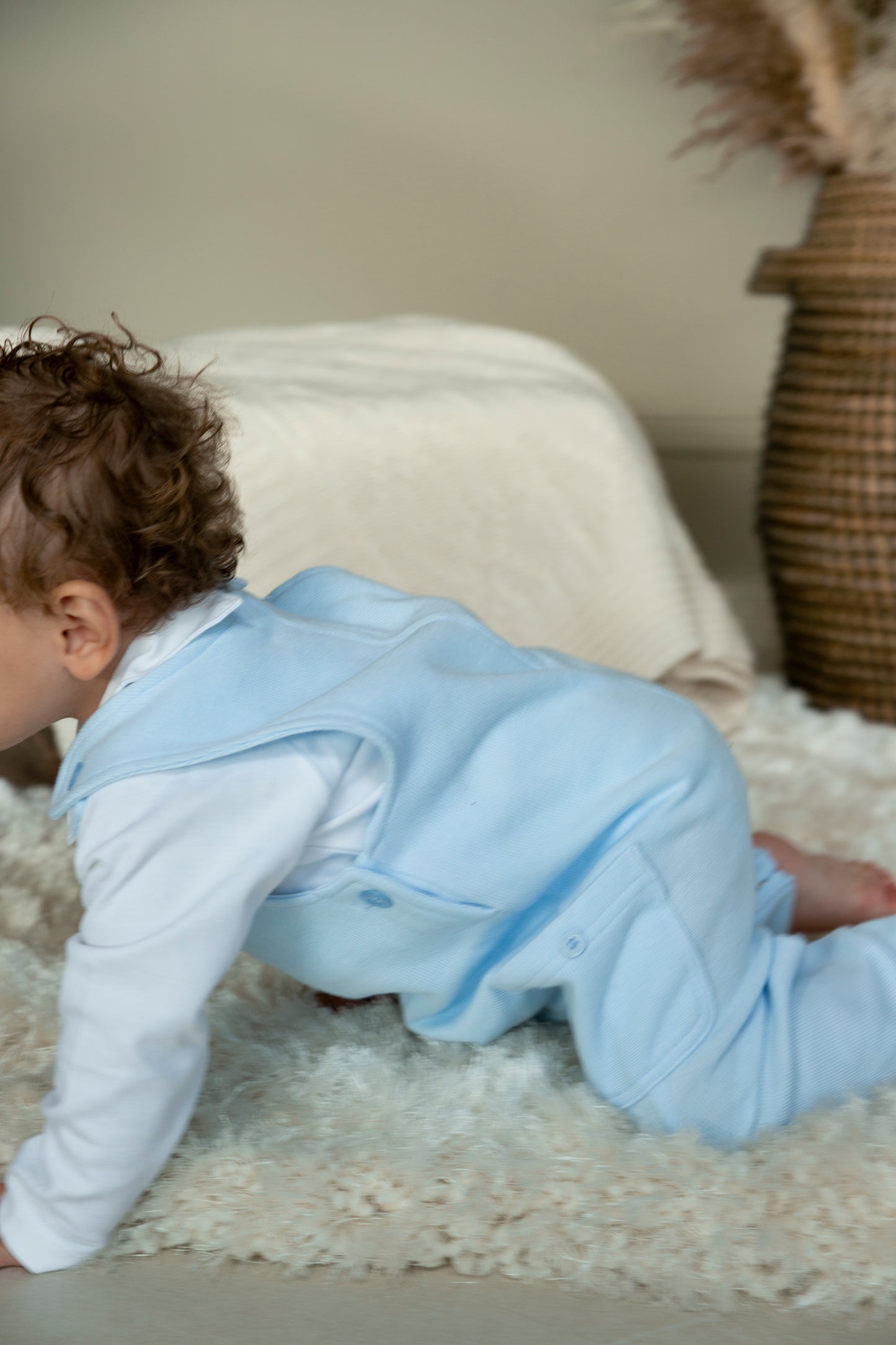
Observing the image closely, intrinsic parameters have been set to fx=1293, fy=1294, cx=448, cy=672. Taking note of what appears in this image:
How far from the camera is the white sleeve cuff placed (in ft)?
2.06

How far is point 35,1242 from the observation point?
0.63 meters

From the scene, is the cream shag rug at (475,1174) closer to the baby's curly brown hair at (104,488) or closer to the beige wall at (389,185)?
the baby's curly brown hair at (104,488)

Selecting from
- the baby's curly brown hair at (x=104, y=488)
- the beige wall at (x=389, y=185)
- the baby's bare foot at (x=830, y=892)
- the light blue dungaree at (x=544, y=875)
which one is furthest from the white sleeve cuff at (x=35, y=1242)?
the beige wall at (x=389, y=185)

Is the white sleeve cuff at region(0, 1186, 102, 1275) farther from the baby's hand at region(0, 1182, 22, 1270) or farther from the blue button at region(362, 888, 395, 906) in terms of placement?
the blue button at region(362, 888, 395, 906)

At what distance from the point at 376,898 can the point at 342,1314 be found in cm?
21

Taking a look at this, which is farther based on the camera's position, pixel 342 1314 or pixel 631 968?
pixel 631 968

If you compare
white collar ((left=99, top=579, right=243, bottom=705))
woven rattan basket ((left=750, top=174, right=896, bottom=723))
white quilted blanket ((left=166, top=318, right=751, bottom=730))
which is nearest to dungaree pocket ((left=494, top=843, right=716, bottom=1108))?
white collar ((left=99, top=579, right=243, bottom=705))

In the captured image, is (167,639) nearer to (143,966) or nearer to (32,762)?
(143,966)

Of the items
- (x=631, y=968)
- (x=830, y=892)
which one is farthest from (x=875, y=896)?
(x=631, y=968)

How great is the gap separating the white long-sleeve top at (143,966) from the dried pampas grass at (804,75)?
127 centimetres

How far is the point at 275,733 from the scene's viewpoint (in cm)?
65

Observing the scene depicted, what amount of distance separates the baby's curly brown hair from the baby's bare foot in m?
0.49

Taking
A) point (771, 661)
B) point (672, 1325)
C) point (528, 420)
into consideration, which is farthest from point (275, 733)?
point (771, 661)

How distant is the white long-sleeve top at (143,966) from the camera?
0.61 m
